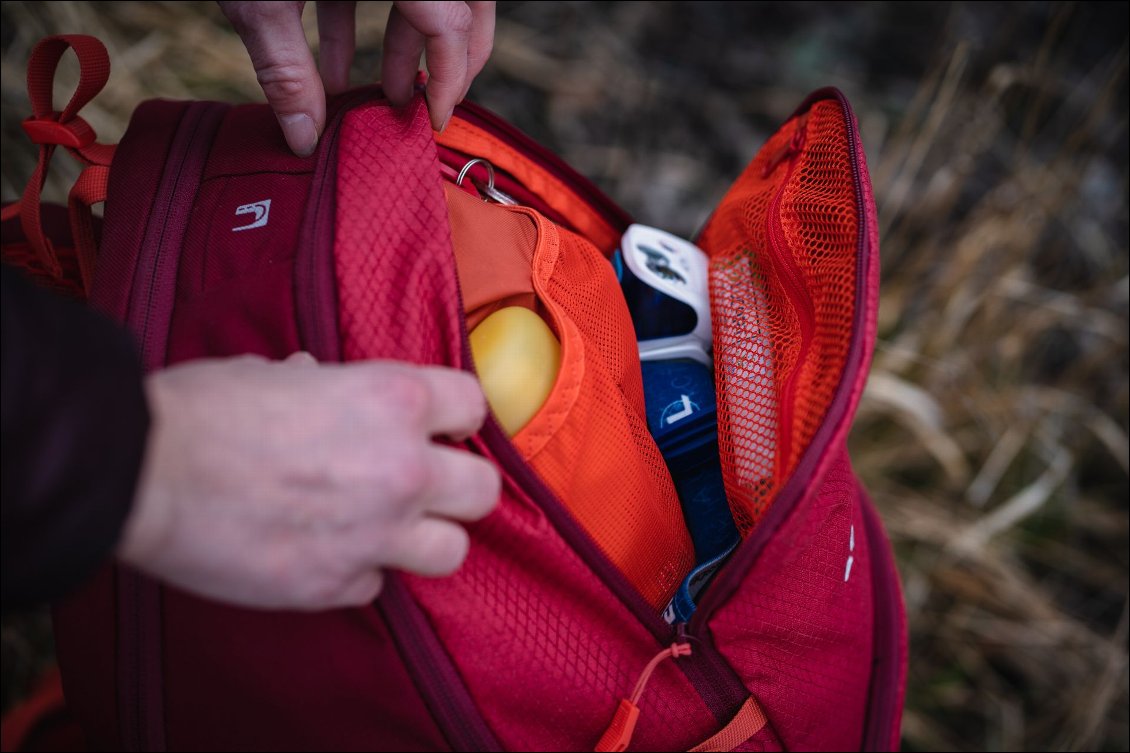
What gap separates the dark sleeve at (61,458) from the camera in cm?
35

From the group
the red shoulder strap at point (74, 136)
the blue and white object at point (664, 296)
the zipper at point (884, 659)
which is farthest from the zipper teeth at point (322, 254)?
the zipper at point (884, 659)

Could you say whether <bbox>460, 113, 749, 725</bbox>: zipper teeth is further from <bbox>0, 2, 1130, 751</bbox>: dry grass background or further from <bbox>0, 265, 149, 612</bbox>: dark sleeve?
<bbox>0, 2, 1130, 751</bbox>: dry grass background

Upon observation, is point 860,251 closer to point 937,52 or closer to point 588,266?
point 588,266

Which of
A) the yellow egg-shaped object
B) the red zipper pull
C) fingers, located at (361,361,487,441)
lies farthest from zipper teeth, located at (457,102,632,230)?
the red zipper pull

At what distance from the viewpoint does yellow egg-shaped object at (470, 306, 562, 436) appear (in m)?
0.60

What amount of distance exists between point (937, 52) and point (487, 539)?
1.41m

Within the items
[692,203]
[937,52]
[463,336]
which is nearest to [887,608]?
[463,336]

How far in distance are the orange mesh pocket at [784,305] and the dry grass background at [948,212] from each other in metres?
0.61

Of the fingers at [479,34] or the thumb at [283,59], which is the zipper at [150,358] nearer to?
the thumb at [283,59]

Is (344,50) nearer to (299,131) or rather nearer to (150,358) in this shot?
(299,131)

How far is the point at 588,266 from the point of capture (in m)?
0.76

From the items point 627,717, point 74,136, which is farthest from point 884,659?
point 74,136

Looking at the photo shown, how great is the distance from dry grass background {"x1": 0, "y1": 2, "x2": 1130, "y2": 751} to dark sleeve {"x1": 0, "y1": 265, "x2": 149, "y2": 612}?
989 mm

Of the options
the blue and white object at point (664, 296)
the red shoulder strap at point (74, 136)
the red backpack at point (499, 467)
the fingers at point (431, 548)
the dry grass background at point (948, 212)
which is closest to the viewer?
the fingers at point (431, 548)
